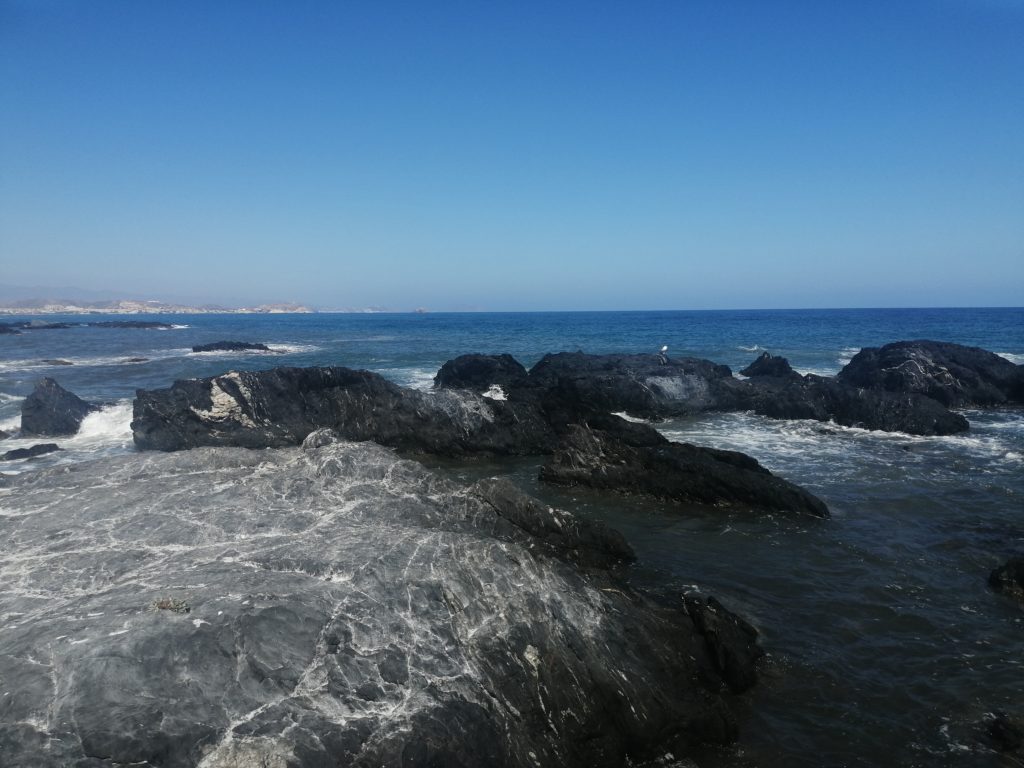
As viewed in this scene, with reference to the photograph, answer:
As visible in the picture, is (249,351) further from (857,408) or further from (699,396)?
(857,408)

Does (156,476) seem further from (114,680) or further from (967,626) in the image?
(967,626)

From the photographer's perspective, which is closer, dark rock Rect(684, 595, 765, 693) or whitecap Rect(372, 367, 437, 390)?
dark rock Rect(684, 595, 765, 693)

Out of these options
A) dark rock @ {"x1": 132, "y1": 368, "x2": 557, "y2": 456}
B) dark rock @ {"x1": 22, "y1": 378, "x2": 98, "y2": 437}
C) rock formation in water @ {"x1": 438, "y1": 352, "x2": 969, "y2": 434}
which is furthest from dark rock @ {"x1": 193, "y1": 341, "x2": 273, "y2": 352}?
dark rock @ {"x1": 132, "y1": 368, "x2": 557, "y2": 456}

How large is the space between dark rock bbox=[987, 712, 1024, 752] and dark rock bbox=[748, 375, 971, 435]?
60.8 ft

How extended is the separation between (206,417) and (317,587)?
15887 mm

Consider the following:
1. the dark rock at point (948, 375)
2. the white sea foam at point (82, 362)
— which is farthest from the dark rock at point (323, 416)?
the white sea foam at point (82, 362)

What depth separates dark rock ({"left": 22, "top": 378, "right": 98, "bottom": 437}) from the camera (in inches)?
882

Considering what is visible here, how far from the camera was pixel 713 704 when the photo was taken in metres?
6.89

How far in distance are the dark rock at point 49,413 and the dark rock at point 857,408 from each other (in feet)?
94.0

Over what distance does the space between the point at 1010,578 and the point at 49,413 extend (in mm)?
29053

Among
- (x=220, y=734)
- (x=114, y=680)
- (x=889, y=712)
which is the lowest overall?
(x=889, y=712)

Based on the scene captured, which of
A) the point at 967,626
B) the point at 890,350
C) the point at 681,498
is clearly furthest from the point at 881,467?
the point at 890,350

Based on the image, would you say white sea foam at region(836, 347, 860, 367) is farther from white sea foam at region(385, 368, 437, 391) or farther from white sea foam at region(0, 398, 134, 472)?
white sea foam at region(0, 398, 134, 472)

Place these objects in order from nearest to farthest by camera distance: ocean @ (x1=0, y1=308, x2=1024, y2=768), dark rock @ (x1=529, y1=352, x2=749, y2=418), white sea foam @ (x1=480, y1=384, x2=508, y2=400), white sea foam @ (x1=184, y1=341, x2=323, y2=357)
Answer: ocean @ (x1=0, y1=308, x2=1024, y2=768), dark rock @ (x1=529, y1=352, x2=749, y2=418), white sea foam @ (x1=480, y1=384, x2=508, y2=400), white sea foam @ (x1=184, y1=341, x2=323, y2=357)
